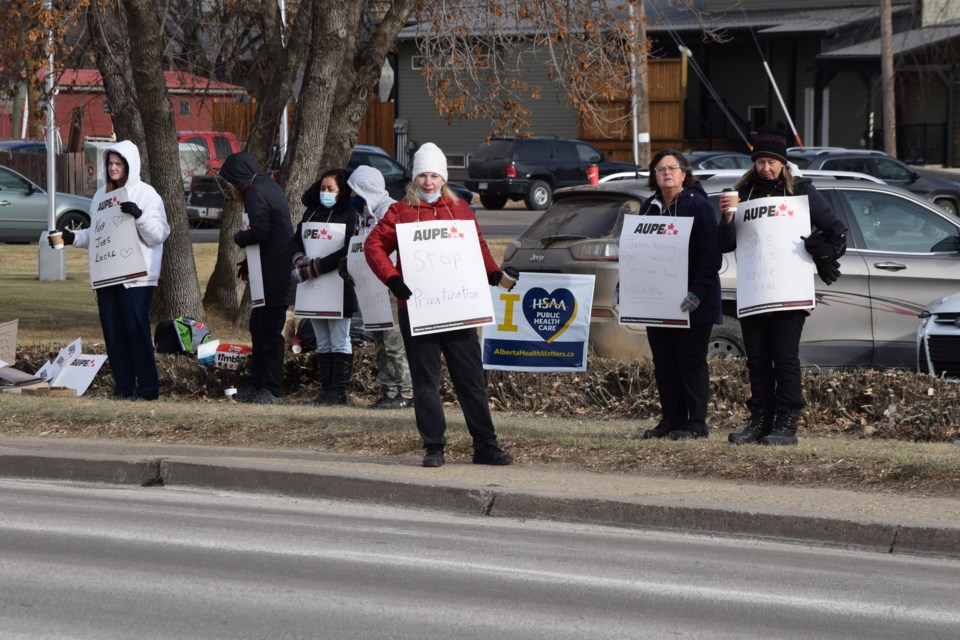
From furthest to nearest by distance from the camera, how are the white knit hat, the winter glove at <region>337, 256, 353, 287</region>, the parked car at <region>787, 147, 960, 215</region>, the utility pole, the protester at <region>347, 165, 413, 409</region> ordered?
the utility pole
the parked car at <region>787, 147, 960, 215</region>
the winter glove at <region>337, 256, 353, 287</region>
the protester at <region>347, 165, 413, 409</region>
the white knit hat

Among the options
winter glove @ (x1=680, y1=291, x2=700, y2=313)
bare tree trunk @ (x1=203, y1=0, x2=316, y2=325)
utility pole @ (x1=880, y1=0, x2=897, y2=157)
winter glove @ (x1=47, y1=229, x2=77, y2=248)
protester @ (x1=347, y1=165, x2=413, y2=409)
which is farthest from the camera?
utility pole @ (x1=880, y1=0, x2=897, y2=157)

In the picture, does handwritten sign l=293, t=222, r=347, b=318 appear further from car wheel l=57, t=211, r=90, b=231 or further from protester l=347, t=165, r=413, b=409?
car wheel l=57, t=211, r=90, b=231

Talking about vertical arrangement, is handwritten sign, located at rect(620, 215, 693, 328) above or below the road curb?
above

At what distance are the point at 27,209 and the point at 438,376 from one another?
68.0ft

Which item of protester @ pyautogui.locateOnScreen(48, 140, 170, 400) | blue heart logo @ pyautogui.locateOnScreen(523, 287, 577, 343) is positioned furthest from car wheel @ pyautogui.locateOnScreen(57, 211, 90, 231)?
blue heart logo @ pyautogui.locateOnScreen(523, 287, 577, 343)

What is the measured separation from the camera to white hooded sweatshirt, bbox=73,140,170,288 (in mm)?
11625

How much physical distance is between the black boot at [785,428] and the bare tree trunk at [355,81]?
7.40m

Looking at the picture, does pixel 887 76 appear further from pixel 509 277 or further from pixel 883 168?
pixel 509 277

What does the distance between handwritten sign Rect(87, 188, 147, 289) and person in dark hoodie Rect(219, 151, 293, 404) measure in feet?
2.55

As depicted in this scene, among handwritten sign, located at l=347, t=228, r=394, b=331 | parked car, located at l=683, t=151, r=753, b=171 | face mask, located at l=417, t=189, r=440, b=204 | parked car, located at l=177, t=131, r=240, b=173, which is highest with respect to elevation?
parked car, located at l=177, t=131, r=240, b=173

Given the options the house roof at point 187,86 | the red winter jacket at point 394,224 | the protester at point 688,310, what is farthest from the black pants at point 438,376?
the house roof at point 187,86

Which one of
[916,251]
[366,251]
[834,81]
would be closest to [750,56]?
[834,81]

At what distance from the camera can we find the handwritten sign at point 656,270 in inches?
377

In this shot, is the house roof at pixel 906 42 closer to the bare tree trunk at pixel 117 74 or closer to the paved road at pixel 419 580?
the bare tree trunk at pixel 117 74
